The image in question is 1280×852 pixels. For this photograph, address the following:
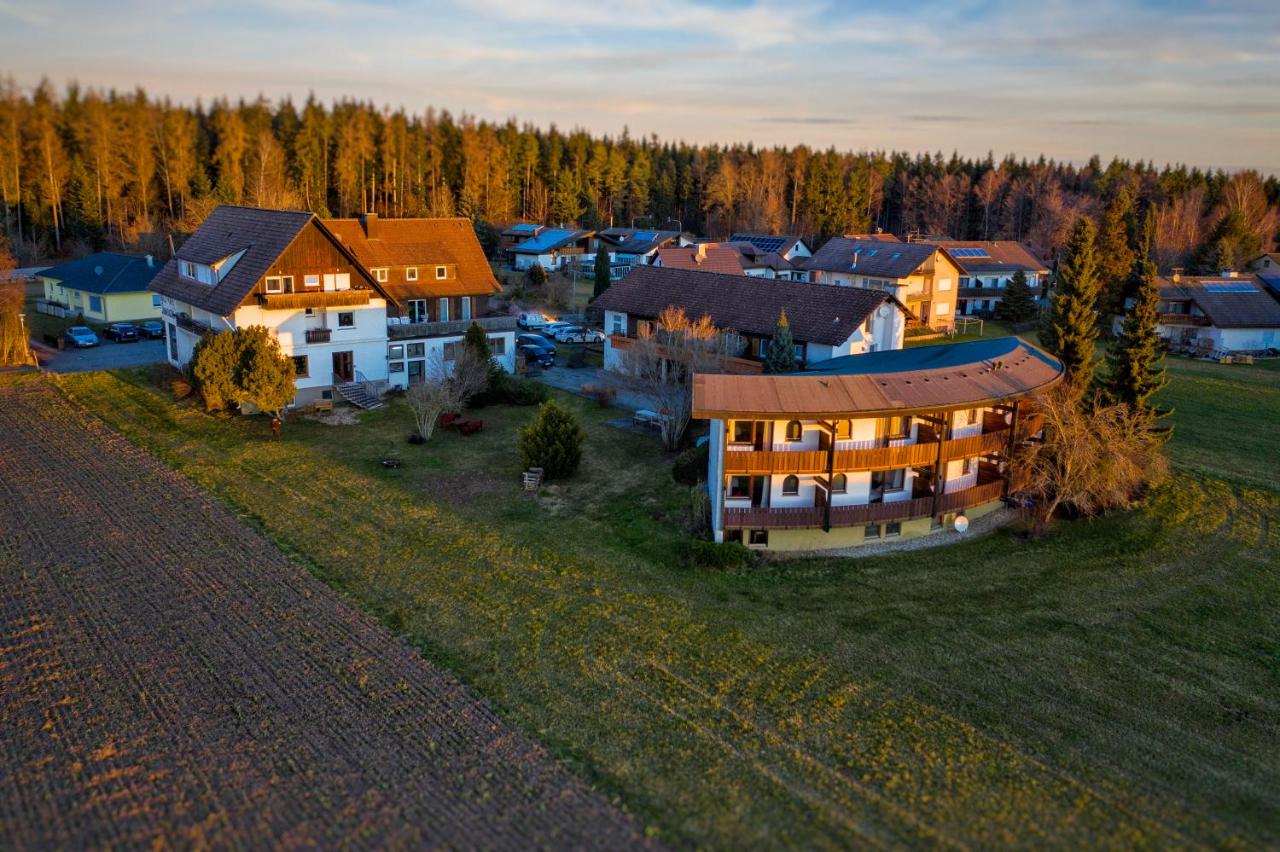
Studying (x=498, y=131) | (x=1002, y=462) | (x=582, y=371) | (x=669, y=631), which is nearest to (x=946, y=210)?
(x=498, y=131)

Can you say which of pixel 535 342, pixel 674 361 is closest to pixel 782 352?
pixel 674 361

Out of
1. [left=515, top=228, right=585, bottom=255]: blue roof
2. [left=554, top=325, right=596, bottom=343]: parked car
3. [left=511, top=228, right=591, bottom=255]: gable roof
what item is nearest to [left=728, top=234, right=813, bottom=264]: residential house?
[left=511, top=228, right=591, bottom=255]: gable roof

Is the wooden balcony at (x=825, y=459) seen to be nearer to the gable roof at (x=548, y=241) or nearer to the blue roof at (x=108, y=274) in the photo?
the blue roof at (x=108, y=274)

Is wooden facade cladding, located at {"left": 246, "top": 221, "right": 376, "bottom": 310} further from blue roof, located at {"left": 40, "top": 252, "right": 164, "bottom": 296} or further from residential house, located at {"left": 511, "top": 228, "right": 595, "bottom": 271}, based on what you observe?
residential house, located at {"left": 511, "top": 228, "right": 595, "bottom": 271}

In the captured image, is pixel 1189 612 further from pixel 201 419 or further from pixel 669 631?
pixel 201 419

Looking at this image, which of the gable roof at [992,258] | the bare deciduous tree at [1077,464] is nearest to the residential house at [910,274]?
the gable roof at [992,258]

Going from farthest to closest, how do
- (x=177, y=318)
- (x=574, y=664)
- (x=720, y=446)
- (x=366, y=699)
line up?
(x=177, y=318) < (x=720, y=446) < (x=574, y=664) < (x=366, y=699)

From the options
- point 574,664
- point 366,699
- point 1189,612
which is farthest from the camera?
point 1189,612

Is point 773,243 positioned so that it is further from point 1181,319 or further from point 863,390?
point 863,390
